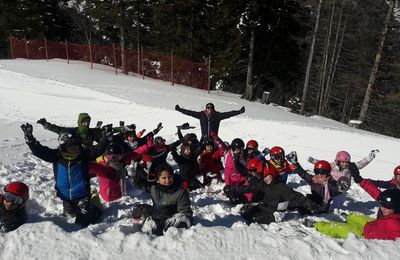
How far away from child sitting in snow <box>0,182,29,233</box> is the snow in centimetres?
45

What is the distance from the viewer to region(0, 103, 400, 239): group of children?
4352mm

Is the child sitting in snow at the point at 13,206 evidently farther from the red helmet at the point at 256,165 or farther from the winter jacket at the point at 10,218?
the red helmet at the point at 256,165

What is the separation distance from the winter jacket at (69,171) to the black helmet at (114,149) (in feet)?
2.95

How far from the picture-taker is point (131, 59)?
20688 millimetres

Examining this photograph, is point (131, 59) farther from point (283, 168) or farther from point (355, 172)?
point (355, 172)

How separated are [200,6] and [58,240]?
25.4 metres

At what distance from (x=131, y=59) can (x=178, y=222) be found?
17.8m

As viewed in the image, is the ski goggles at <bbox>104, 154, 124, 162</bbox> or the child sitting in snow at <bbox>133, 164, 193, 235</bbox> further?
the ski goggles at <bbox>104, 154, 124, 162</bbox>

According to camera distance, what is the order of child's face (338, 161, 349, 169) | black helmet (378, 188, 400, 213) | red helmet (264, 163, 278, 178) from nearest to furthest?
black helmet (378, 188, 400, 213), red helmet (264, 163, 278, 178), child's face (338, 161, 349, 169)

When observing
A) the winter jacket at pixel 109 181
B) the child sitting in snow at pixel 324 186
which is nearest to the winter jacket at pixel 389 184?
the child sitting in snow at pixel 324 186

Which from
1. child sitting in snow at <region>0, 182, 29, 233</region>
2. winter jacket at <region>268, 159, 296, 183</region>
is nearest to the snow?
child sitting in snow at <region>0, 182, 29, 233</region>

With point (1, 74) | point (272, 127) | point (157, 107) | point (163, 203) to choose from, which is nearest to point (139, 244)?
point (163, 203)

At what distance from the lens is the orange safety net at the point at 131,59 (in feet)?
65.4

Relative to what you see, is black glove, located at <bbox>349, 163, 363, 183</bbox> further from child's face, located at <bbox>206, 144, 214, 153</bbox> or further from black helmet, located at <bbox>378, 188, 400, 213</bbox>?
child's face, located at <bbox>206, 144, 214, 153</bbox>
